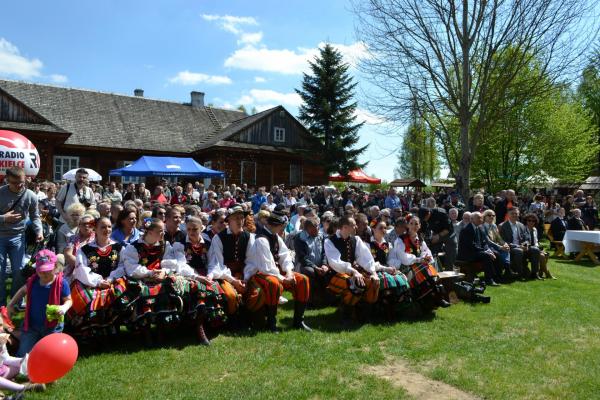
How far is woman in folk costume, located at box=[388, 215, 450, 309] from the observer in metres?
5.97

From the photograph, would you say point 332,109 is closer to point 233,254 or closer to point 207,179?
point 207,179

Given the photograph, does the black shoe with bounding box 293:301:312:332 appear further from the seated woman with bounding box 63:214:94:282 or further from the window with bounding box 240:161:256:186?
the window with bounding box 240:161:256:186

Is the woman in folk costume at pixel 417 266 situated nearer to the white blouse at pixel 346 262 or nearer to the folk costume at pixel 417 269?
the folk costume at pixel 417 269

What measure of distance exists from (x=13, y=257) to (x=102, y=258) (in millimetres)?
1294

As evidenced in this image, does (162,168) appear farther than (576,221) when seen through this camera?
Yes

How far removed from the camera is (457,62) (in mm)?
13141

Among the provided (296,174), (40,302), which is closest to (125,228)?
(40,302)

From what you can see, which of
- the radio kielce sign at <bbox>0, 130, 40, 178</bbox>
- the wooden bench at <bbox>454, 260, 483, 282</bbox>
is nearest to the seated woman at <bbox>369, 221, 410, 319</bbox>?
the wooden bench at <bbox>454, 260, 483, 282</bbox>

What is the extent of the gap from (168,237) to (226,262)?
807 millimetres

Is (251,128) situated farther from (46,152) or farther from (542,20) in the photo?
(542,20)

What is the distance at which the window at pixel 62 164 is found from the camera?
21.5 metres

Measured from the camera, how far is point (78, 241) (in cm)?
477

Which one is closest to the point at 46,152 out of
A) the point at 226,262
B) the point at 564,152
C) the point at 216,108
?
the point at 216,108

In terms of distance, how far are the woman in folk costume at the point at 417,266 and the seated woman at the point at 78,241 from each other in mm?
3926
